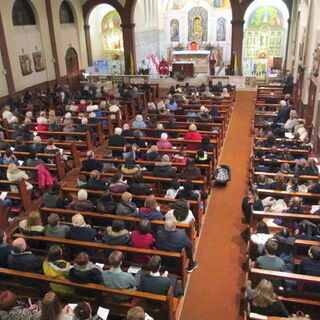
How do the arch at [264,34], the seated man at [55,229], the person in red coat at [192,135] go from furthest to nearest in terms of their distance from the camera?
the arch at [264,34] < the person in red coat at [192,135] < the seated man at [55,229]

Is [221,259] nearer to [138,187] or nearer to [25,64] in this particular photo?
[138,187]

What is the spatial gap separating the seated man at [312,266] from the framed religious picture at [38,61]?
16069 millimetres

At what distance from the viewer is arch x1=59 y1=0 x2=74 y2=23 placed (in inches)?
762

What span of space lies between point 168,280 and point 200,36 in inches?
958

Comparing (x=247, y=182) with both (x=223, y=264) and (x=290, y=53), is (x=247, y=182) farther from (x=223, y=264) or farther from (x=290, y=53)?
(x=290, y=53)

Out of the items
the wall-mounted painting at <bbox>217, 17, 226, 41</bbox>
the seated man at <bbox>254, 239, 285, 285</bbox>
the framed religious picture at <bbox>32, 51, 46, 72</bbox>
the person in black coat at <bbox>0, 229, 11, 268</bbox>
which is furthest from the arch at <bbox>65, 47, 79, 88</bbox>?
the seated man at <bbox>254, 239, 285, 285</bbox>

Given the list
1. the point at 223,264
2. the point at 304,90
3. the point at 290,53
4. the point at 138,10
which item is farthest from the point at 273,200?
the point at 138,10

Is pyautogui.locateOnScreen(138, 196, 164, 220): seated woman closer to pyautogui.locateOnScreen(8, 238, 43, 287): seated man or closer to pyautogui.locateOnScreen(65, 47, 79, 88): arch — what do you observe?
pyautogui.locateOnScreen(8, 238, 43, 287): seated man

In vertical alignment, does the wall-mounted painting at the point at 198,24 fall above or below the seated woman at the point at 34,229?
above

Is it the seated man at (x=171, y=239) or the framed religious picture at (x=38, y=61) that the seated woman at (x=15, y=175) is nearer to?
the seated man at (x=171, y=239)

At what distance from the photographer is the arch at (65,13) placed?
63.5 feet

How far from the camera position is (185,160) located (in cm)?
816

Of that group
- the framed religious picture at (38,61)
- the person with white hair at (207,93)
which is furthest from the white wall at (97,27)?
the person with white hair at (207,93)

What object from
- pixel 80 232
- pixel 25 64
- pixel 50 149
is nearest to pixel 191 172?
pixel 80 232
